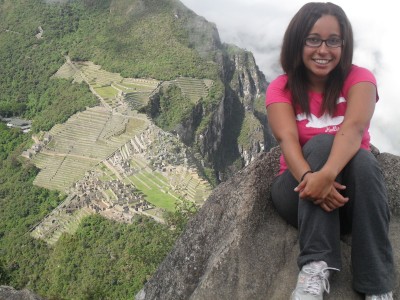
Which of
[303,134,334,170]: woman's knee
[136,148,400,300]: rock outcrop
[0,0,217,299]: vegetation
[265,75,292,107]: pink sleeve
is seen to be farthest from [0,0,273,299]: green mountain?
[303,134,334,170]: woman's knee

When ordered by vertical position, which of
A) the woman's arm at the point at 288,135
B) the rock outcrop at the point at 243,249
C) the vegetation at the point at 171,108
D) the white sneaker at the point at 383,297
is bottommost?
the vegetation at the point at 171,108

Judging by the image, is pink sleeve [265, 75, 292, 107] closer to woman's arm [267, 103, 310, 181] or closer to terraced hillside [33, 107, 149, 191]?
woman's arm [267, 103, 310, 181]

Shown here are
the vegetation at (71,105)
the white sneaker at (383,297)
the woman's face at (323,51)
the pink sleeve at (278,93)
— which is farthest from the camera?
the vegetation at (71,105)

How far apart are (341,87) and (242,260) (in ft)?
3.71

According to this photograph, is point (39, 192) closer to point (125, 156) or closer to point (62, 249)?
point (125, 156)

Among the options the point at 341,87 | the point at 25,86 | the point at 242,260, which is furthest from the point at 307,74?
the point at 25,86

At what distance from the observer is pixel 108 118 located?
1479 inches

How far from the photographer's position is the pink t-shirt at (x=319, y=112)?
105 inches

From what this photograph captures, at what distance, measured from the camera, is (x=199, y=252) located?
3.29 metres

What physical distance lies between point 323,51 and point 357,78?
25cm

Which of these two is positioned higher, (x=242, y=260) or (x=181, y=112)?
(x=242, y=260)

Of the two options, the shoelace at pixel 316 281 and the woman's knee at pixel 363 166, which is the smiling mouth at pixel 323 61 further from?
the shoelace at pixel 316 281

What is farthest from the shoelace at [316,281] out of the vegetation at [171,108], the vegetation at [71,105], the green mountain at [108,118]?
the vegetation at [171,108]

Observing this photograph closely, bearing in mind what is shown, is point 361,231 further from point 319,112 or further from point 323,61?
point 323,61
